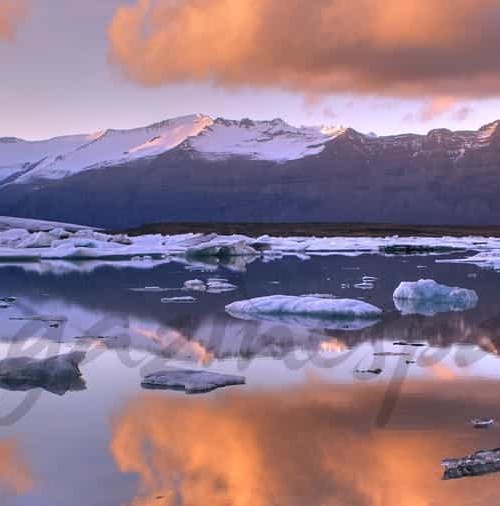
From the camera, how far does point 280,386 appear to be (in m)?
8.55

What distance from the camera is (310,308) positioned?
1382cm

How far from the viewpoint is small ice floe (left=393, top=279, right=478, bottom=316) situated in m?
15.1

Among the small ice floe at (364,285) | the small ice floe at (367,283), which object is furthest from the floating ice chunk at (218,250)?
the small ice floe at (364,285)

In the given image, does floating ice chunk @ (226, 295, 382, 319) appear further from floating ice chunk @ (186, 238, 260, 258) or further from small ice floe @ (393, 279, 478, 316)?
floating ice chunk @ (186, 238, 260, 258)

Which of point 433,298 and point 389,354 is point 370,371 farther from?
point 433,298

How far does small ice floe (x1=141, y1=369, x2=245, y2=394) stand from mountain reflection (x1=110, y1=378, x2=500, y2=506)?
0.30m

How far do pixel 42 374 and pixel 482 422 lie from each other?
4463 mm

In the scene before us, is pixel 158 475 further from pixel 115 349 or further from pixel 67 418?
pixel 115 349

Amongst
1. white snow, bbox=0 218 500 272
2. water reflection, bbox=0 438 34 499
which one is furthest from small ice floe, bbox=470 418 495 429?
white snow, bbox=0 218 500 272

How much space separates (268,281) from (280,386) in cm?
1397

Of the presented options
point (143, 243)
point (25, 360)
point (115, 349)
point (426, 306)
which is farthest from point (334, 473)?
point (143, 243)

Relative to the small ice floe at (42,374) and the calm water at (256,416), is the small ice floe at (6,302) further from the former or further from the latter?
the small ice floe at (42,374)

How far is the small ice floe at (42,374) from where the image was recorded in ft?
28.0

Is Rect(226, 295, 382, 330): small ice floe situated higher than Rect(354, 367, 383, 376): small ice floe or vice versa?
Rect(354, 367, 383, 376): small ice floe
